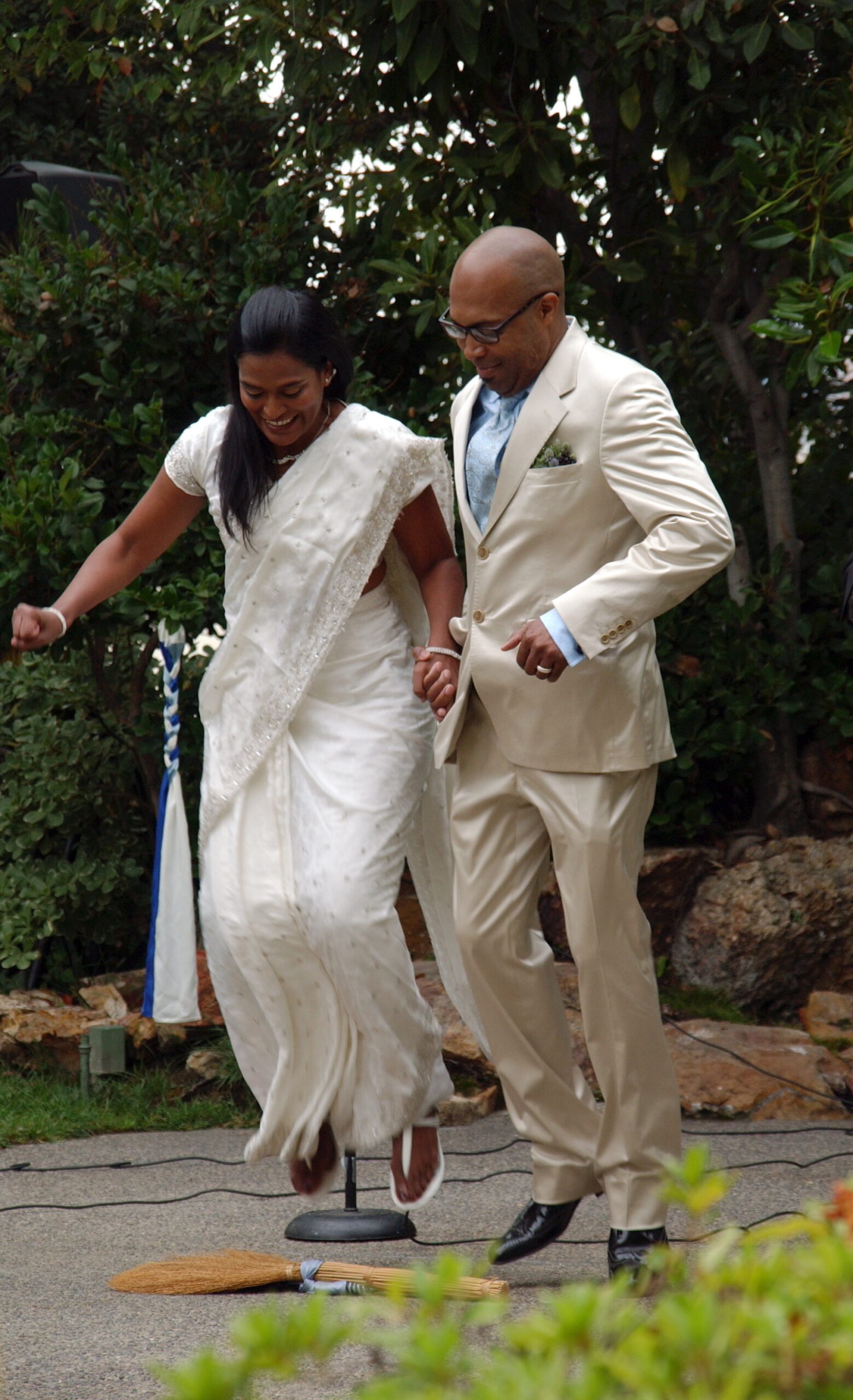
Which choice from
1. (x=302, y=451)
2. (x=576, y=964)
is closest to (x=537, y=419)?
(x=302, y=451)

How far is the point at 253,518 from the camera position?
12.4 ft

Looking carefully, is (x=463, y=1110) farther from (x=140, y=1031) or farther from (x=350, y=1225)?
(x=350, y=1225)

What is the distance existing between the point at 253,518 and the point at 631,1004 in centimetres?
144

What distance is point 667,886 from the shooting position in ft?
20.2

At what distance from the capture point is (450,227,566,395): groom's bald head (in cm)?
335

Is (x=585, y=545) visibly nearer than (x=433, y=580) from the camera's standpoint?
Yes

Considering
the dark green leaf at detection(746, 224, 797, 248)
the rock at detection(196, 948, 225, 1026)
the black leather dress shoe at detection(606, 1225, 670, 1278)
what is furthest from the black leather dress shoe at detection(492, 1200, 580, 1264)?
the dark green leaf at detection(746, 224, 797, 248)

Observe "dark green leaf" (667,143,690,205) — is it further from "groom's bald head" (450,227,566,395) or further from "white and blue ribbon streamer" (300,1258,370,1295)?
"white and blue ribbon streamer" (300,1258,370,1295)

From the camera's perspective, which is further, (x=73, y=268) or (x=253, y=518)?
(x=73, y=268)

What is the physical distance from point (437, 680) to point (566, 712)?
1.09 feet

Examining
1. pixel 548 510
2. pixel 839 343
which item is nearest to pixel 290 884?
pixel 548 510

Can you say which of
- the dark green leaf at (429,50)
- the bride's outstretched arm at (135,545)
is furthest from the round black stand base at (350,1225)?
the dark green leaf at (429,50)

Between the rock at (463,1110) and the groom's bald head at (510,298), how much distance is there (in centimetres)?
276

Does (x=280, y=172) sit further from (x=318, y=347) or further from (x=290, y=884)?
(x=290, y=884)
